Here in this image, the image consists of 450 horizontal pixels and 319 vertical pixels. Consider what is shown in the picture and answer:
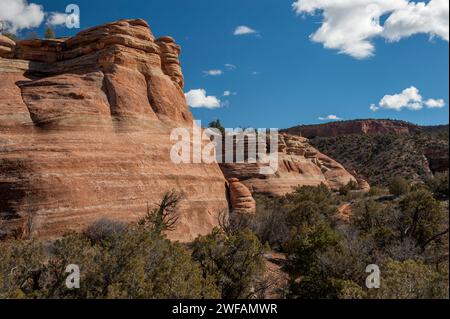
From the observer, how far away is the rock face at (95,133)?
56.2ft

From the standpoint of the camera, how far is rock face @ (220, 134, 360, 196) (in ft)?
130

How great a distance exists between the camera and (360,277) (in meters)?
12.8

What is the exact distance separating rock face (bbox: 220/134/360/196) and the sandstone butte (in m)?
8.01

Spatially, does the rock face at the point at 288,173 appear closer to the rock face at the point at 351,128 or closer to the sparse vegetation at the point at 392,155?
the sparse vegetation at the point at 392,155

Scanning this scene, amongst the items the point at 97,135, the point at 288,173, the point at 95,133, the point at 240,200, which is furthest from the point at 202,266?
the point at 288,173

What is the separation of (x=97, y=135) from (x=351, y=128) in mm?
125225

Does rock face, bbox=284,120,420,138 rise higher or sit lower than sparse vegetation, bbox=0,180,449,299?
higher

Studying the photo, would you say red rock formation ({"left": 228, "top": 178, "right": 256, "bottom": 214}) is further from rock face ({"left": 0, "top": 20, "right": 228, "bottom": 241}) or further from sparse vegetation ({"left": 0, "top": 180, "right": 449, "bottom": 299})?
sparse vegetation ({"left": 0, "top": 180, "right": 449, "bottom": 299})

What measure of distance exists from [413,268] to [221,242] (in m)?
6.38

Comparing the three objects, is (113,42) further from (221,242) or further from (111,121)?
(221,242)

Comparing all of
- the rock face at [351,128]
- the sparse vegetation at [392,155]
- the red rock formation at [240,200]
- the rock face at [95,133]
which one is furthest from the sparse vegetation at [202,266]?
the rock face at [351,128]

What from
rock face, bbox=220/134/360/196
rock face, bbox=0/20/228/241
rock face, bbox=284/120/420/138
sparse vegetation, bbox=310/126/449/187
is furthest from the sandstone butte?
rock face, bbox=284/120/420/138

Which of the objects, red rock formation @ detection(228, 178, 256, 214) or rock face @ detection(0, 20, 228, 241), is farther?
red rock formation @ detection(228, 178, 256, 214)
